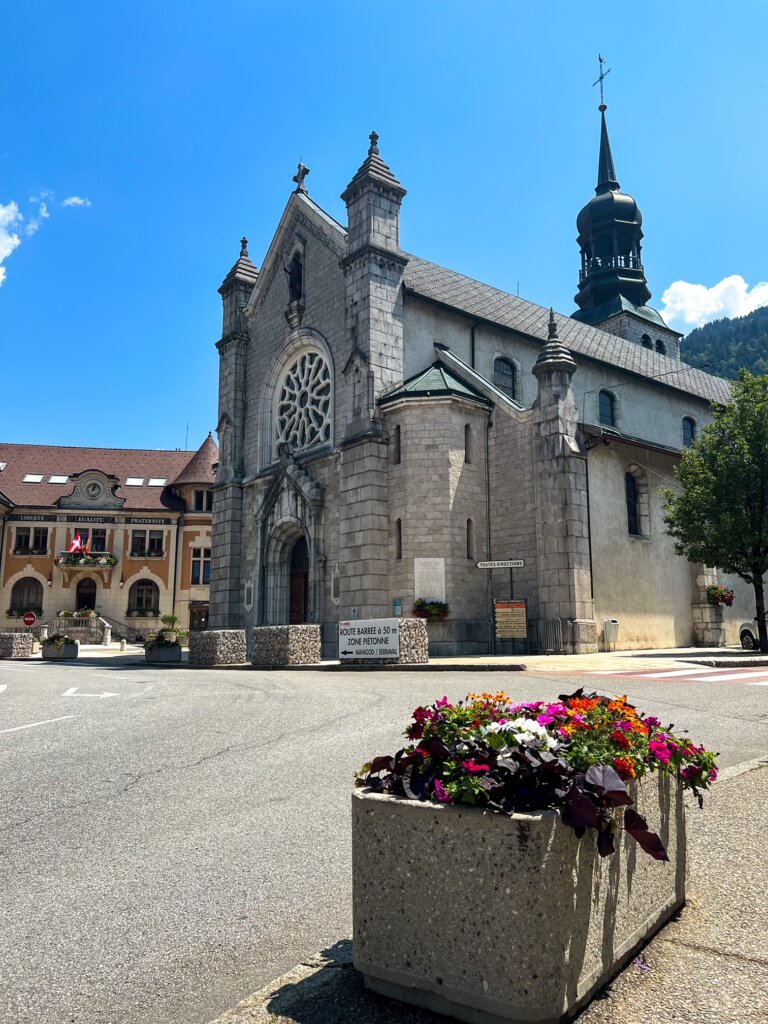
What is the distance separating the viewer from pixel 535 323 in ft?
112

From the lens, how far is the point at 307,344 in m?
30.8

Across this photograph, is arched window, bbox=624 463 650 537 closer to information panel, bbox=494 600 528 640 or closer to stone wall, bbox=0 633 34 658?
information panel, bbox=494 600 528 640

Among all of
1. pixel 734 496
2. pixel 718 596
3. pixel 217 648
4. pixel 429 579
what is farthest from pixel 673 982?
pixel 718 596

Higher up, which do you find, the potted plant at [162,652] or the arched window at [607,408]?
the arched window at [607,408]

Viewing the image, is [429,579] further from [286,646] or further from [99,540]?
[99,540]

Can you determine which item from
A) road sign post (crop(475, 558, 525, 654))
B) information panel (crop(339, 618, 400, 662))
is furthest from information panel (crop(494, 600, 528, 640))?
information panel (crop(339, 618, 400, 662))

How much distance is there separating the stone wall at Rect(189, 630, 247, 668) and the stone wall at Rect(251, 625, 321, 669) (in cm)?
169

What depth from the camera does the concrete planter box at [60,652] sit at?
30391 mm

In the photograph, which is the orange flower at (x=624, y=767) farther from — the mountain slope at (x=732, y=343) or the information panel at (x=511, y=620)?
the mountain slope at (x=732, y=343)

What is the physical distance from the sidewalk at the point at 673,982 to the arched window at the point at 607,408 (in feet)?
105

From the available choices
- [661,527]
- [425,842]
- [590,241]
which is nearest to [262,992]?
[425,842]

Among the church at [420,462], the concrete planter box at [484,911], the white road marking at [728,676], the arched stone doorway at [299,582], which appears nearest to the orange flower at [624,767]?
the concrete planter box at [484,911]

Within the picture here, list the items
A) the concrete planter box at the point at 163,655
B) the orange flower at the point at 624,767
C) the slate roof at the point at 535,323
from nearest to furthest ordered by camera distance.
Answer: the orange flower at the point at 624,767 < the concrete planter box at the point at 163,655 < the slate roof at the point at 535,323

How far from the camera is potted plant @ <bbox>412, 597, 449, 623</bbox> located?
77.4 ft
